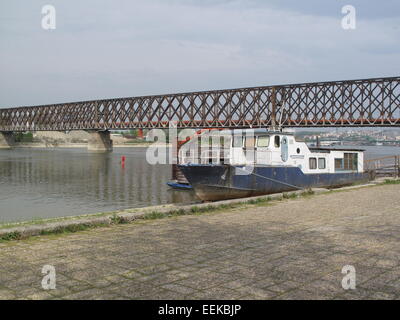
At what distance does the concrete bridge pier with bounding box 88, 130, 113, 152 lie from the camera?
131050mm

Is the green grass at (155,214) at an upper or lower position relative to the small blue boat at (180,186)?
upper

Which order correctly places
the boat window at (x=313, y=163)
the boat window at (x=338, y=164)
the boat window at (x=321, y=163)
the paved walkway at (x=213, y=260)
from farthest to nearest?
1. the boat window at (x=338, y=164)
2. the boat window at (x=321, y=163)
3. the boat window at (x=313, y=163)
4. the paved walkway at (x=213, y=260)

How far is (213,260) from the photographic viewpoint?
6930 millimetres

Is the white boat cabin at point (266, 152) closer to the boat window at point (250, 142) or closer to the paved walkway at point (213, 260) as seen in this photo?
the boat window at point (250, 142)

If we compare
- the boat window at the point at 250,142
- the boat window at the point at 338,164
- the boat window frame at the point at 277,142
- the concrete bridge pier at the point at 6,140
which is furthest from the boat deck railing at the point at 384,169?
the concrete bridge pier at the point at 6,140

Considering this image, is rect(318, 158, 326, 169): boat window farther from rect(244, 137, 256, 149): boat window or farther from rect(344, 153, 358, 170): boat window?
rect(244, 137, 256, 149): boat window

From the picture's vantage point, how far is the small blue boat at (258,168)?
21.5m

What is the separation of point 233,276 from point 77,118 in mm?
148233

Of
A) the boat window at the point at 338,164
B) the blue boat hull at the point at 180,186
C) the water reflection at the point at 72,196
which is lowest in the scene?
the water reflection at the point at 72,196

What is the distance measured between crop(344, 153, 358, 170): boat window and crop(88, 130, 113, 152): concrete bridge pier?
107 metres

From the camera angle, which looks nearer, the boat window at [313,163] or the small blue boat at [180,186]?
the boat window at [313,163]

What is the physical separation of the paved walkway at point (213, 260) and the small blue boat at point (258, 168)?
10.4 metres

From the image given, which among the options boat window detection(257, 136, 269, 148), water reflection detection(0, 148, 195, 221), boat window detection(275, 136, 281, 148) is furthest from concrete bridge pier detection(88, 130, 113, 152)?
boat window detection(275, 136, 281, 148)
